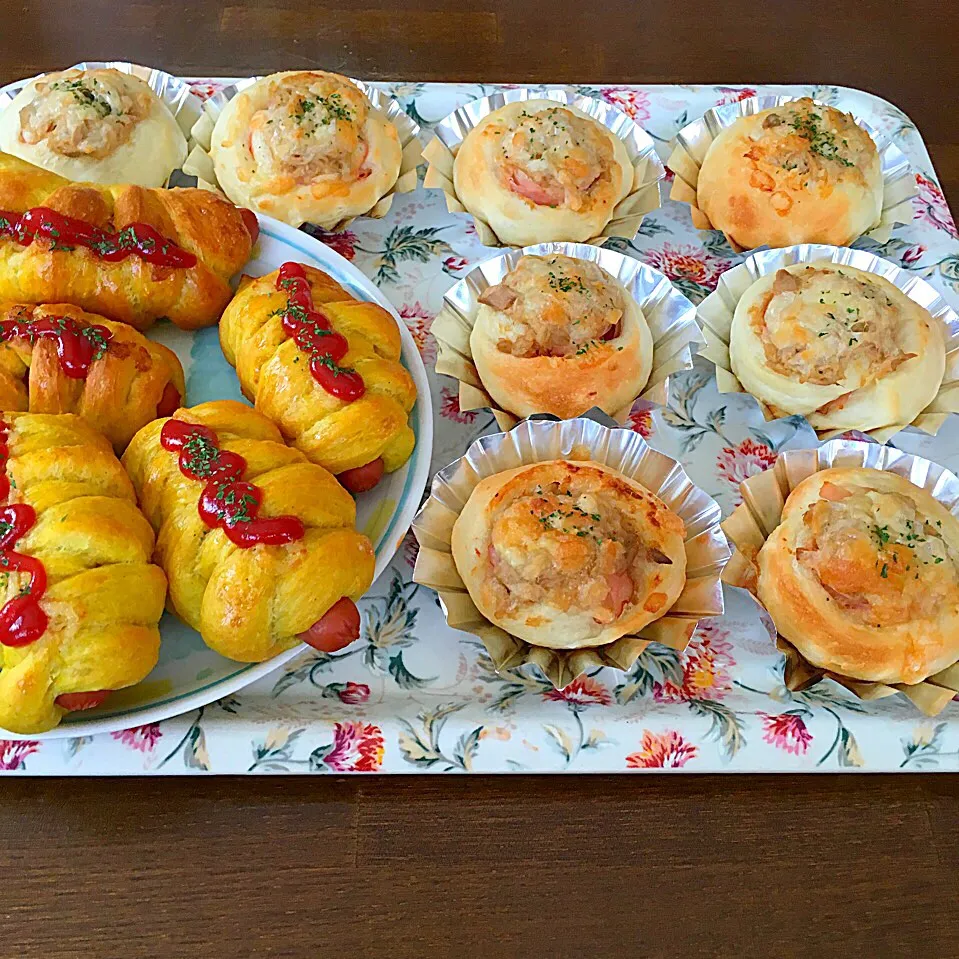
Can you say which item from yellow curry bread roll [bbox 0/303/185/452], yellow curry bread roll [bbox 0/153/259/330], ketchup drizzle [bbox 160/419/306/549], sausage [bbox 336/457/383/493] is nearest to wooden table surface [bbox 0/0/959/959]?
ketchup drizzle [bbox 160/419/306/549]

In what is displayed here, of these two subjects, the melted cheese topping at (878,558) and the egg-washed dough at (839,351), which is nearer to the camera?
the melted cheese topping at (878,558)

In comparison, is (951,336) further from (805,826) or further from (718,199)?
(805,826)

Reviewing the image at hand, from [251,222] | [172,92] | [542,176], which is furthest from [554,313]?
[172,92]

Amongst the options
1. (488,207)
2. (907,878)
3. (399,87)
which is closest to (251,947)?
(907,878)

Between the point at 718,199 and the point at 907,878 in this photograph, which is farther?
the point at 718,199

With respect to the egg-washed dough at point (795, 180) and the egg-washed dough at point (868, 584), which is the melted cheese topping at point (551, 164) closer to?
the egg-washed dough at point (795, 180)

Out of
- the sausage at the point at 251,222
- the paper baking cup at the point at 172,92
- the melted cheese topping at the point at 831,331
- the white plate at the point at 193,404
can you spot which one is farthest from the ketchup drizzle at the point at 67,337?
the melted cheese topping at the point at 831,331

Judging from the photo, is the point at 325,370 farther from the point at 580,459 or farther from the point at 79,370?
the point at 580,459
